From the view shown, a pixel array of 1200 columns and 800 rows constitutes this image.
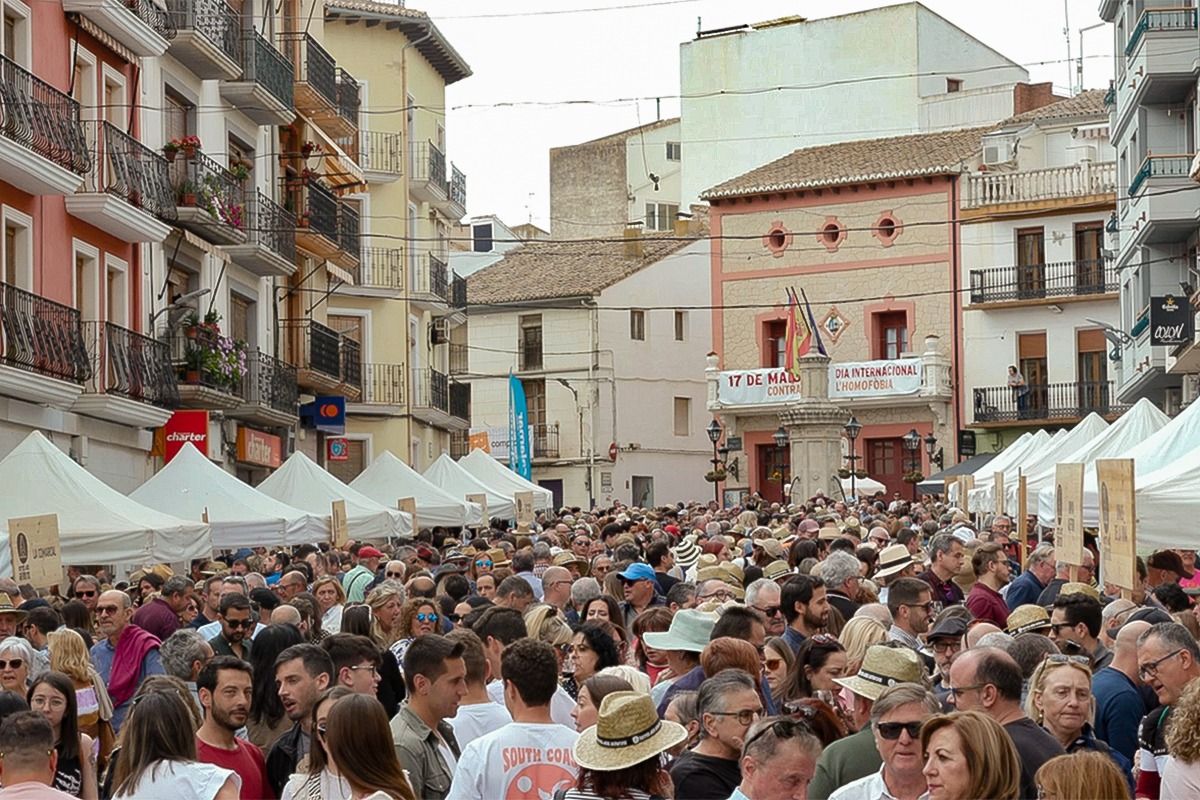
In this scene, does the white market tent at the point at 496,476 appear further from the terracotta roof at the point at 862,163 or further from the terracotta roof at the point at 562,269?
the terracotta roof at the point at 562,269

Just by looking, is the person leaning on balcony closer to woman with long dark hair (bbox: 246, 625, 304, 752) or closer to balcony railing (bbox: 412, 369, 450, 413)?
balcony railing (bbox: 412, 369, 450, 413)

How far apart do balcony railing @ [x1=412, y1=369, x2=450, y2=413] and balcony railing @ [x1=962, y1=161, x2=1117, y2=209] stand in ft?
53.3

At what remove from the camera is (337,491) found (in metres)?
25.1

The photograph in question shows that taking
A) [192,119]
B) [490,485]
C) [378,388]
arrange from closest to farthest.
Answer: [192,119] < [490,485] < [378,388]

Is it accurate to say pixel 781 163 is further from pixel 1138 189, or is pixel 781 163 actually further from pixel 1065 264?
pixel 1138 189

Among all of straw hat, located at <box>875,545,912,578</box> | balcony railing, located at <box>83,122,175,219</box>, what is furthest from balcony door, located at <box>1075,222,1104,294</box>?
straw hat, located at <box>875,545,912,578</box>

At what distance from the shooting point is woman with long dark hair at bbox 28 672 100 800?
8297 mm

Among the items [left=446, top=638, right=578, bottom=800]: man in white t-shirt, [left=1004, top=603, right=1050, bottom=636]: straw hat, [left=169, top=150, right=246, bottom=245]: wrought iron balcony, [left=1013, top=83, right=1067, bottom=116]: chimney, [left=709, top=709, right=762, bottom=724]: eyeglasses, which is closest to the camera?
[left=709, top=709, right=762, bottom=724]: eyeglasses

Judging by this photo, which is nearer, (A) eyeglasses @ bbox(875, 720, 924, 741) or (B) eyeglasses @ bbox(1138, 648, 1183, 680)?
(A) eyeglasses @ bbox(875, 720, 924, 741)

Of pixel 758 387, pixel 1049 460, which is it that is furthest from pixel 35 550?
pixel 758 387

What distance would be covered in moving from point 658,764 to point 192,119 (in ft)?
85.6

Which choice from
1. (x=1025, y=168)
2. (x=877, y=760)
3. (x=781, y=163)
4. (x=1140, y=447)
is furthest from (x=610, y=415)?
(x=877, y=760)

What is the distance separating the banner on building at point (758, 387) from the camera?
5744 centimetres

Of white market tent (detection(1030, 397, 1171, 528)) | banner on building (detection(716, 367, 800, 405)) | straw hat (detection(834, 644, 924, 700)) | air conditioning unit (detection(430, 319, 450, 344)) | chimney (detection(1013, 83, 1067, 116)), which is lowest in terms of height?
straw hat (detection(834, 644, 924, 700))
